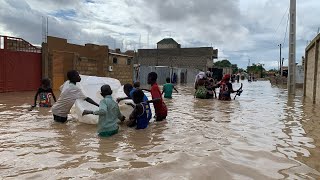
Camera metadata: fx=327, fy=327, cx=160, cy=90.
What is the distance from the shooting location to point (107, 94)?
5.94 meters

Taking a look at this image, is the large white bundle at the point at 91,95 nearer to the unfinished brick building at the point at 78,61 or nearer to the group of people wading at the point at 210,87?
the group of people wading at the point at 210,87

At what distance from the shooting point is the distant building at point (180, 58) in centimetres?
5500

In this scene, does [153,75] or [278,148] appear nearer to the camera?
[278,148]

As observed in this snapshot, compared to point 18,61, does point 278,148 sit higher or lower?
lower

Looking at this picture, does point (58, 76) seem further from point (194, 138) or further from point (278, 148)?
point (278, 148)

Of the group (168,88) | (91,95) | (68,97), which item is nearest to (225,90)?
(168,88)

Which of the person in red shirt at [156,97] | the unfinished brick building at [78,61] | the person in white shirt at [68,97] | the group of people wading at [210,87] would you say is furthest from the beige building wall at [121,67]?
the person in white shirt at [68,97]

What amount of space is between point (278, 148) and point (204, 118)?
3.39 meters

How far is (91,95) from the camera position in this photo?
774 cm

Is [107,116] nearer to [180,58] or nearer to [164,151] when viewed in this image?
[164,151]

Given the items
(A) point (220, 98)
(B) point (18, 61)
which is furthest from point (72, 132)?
(B) point (18, 61)

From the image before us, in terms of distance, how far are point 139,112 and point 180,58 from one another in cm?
5039

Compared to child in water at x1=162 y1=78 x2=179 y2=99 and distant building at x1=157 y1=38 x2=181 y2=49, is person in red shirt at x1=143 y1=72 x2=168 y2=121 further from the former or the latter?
distant building at x1=157 y1=38 x2=181 y2=49

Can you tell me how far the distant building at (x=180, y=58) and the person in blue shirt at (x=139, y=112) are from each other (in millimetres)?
48409
